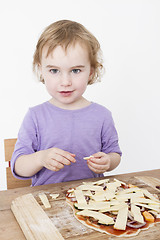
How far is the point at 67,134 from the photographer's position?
1.38 meters

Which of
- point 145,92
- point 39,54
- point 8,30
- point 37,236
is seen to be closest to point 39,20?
point 8,30

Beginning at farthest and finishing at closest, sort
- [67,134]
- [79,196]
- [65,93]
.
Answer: [67,134]
[65,93]
[79,196]

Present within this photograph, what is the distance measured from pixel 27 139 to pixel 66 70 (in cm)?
35

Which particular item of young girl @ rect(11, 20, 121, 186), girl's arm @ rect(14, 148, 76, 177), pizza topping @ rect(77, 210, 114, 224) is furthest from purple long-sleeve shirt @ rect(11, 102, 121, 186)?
pizza topping @ rect(77, 210, 114, 224)

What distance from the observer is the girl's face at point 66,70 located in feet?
3.82

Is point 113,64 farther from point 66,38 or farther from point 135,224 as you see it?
point 135,224

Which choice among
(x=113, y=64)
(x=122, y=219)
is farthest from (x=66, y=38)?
(x=113, y=64)

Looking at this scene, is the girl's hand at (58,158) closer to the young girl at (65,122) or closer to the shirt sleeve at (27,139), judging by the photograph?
the young girl at (65,122)

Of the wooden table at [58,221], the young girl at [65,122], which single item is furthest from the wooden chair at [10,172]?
the wooden table at [58,221]

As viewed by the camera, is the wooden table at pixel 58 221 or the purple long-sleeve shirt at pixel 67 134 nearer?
the wooden table at pixel 58 221

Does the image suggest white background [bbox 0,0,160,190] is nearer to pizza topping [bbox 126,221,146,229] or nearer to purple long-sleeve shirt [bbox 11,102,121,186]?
purple long-sleeve shirt [bbox 11,102,121,186]

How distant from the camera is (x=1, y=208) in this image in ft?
3.19

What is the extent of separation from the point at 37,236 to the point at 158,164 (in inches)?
110

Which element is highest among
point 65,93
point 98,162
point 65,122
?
point 65,93
